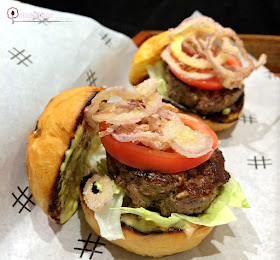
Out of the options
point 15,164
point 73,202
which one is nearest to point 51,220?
point 73,202

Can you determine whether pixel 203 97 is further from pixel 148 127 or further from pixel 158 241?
pixel 158 241

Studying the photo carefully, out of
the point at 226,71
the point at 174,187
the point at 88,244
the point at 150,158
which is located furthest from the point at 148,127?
the point at 226,71

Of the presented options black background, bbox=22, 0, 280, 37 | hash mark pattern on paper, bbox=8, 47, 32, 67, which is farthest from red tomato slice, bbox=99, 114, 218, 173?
black background, bbox=22, 0, 280, 37

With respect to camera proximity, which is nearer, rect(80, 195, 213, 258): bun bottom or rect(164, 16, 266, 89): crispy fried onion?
rect(80, 195, 213, 258): bun bottom

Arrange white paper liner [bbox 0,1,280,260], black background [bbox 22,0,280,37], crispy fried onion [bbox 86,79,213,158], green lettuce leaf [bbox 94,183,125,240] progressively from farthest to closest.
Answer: black background [bbox 22,0,280,37]
white paper liner [bbox 0,1,280,260]
green lettuce leaf [bbox 94,183,125,240]
crispy fried onion [bbox 86,79,213,158]

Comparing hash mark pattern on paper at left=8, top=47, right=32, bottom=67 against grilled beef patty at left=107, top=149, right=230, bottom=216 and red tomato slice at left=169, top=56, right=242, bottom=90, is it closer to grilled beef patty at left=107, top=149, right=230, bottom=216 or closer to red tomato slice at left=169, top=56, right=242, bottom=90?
grilled beef patty at left=107, top=149, right=230, bottom=216

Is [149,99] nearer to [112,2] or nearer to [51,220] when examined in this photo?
[51,220]

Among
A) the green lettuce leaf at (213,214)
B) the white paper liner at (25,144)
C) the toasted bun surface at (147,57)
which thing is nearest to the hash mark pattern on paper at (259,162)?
the white paper liner at (25,144)

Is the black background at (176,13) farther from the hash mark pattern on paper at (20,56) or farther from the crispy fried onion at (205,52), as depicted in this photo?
the hash mark pattern on paper at (20,56)
